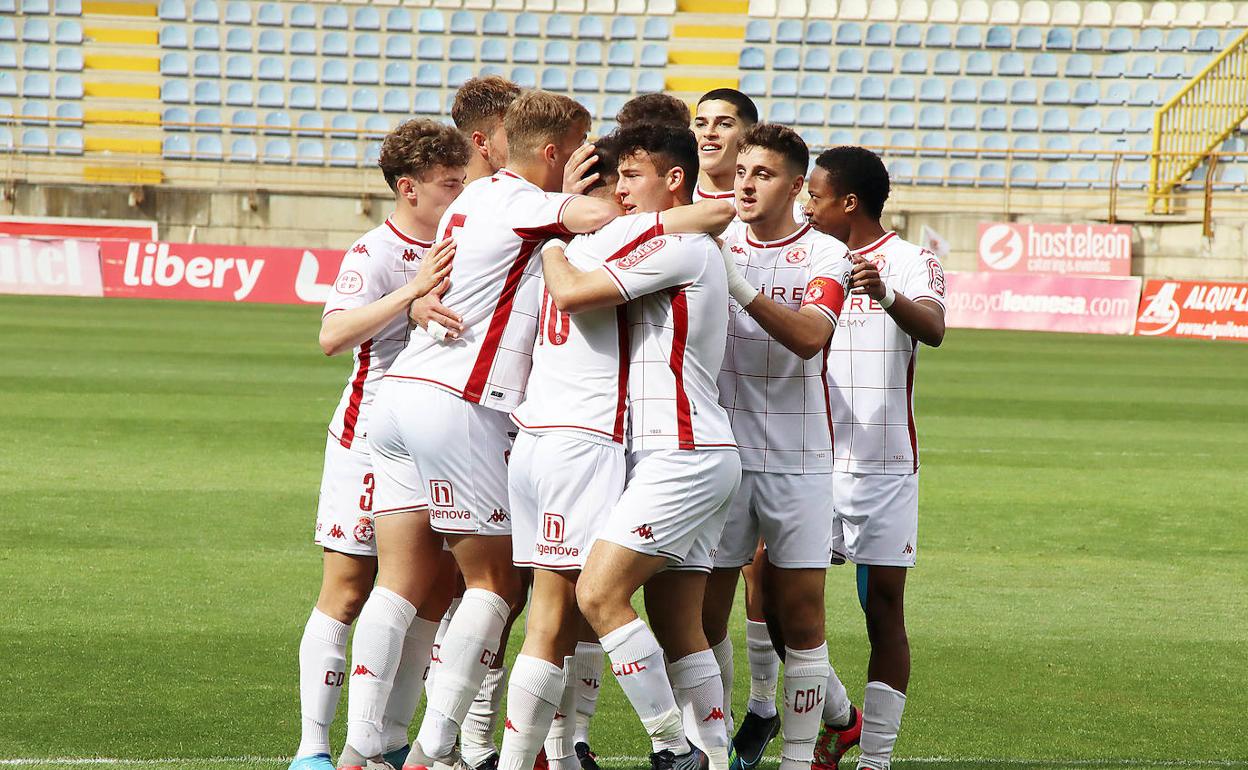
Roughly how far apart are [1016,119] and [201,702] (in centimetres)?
2817

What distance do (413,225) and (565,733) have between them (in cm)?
153

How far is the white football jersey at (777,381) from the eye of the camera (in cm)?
407

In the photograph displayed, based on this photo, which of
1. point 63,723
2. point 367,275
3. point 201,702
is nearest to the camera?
point 367,275

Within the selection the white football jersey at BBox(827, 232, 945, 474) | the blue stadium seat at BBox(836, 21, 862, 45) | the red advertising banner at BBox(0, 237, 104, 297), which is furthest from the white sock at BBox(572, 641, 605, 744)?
the blue stadium seat at BBox(836, 21, 862, 45)

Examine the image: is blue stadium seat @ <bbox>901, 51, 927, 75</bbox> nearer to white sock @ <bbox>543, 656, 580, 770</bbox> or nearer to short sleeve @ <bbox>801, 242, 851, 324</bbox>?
short sleeve @ <bbox>801, 242, 851, 324</bbox>

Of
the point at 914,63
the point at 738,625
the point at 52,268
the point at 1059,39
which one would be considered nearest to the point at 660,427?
the point at 738,625

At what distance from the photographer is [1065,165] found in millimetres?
29078

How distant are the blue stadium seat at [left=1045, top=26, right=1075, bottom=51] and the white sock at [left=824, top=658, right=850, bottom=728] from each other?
95.1 feet

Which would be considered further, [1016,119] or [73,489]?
[1016,119]

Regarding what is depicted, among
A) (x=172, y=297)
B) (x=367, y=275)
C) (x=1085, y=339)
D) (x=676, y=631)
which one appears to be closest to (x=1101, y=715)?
(x=676, y=631)

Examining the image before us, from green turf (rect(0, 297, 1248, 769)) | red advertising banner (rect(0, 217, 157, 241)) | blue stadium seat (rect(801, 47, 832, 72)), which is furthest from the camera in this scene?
blue stadium seat (rect(801, 47, 832, 72))

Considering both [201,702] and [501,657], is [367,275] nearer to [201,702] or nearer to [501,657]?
[501,657]

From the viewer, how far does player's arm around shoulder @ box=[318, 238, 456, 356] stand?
3.90 metres

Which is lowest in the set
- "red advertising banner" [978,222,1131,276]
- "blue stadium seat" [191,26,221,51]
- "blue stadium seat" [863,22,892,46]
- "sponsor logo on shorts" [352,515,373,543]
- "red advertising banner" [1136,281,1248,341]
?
"sponsor logo on shorts" [352,515,373,543]
